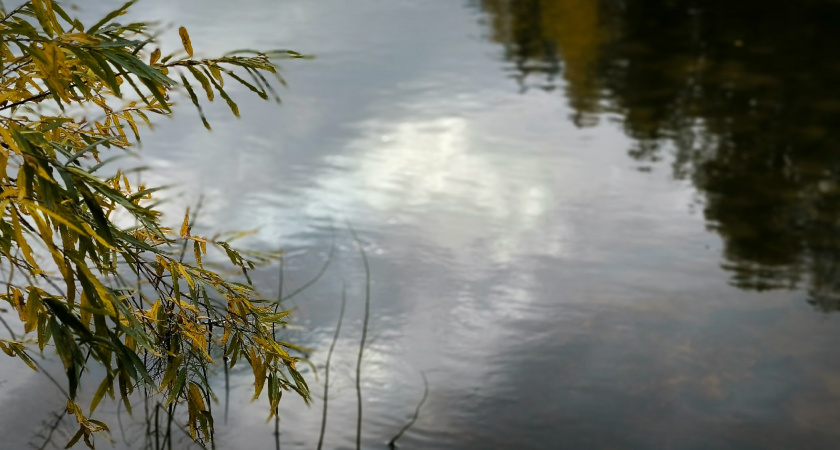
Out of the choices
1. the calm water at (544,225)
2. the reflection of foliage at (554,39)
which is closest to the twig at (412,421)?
the calm water at (544,225)

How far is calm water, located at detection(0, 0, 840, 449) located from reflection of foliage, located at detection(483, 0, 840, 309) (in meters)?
0.02

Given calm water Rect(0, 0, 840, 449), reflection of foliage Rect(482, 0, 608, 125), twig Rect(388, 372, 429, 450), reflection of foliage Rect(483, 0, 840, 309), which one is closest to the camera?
twig Rect(388, 372, 429, 450)

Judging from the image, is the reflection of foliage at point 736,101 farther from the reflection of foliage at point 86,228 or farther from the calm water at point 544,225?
the reflection of foliage at point 86,228

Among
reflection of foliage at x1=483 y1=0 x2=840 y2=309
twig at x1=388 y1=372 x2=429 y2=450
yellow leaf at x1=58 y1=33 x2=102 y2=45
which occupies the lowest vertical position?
twig at x1=388 y1=372 x2=429 y2=450

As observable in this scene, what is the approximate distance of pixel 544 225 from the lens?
4473 millimetres

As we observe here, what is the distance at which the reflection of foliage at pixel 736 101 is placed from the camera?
172 inches

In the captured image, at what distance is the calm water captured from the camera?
123 inches

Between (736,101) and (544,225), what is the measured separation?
94.0 inches

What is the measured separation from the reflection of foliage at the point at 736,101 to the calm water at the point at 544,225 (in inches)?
0.8

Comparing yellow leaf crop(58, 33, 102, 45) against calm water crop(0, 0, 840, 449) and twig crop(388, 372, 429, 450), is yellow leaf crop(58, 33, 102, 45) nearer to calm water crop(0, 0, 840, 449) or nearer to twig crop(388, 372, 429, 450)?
calm water crop(0, 0, 840, 449)

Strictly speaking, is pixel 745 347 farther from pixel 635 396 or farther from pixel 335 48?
pixel 335 48

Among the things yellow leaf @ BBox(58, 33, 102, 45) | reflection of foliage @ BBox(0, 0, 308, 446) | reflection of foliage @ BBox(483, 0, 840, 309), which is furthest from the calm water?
yellow leaf @ BBox(58, 33, 102, 45)

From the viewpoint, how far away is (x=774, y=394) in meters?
3.24

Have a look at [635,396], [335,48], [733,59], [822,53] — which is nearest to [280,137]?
[335,48]
